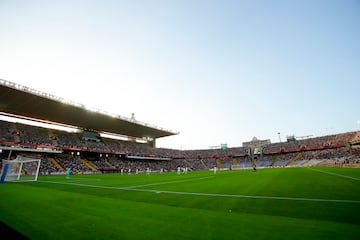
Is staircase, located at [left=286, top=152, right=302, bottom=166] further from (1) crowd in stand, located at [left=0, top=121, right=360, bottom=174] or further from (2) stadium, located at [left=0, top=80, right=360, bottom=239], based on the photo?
(2) stadium, located at [left=0, top=80, right=360, bottom=239]

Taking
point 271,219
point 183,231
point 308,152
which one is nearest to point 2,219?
point 183,231

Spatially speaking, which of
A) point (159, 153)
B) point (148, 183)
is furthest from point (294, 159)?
point (148, 183)

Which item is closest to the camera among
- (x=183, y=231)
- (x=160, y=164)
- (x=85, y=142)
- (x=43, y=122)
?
(x=183, y=231)

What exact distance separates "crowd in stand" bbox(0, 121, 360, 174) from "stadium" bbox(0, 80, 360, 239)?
1.09 ft

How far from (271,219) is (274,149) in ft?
241

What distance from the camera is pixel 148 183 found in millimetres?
16391

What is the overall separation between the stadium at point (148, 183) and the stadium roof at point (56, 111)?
0.21 m

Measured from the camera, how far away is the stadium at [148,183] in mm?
4117

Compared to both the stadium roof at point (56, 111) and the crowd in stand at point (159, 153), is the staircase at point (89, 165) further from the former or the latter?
the stadium roof at point (56, 111)

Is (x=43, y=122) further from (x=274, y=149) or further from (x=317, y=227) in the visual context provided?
(x=274, y=149)

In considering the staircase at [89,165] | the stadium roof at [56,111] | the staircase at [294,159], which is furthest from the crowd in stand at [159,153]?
the stadium roof at [56,111]

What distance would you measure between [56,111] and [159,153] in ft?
123

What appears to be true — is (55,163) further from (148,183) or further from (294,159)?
(294,159)

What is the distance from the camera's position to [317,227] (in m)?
3.95
